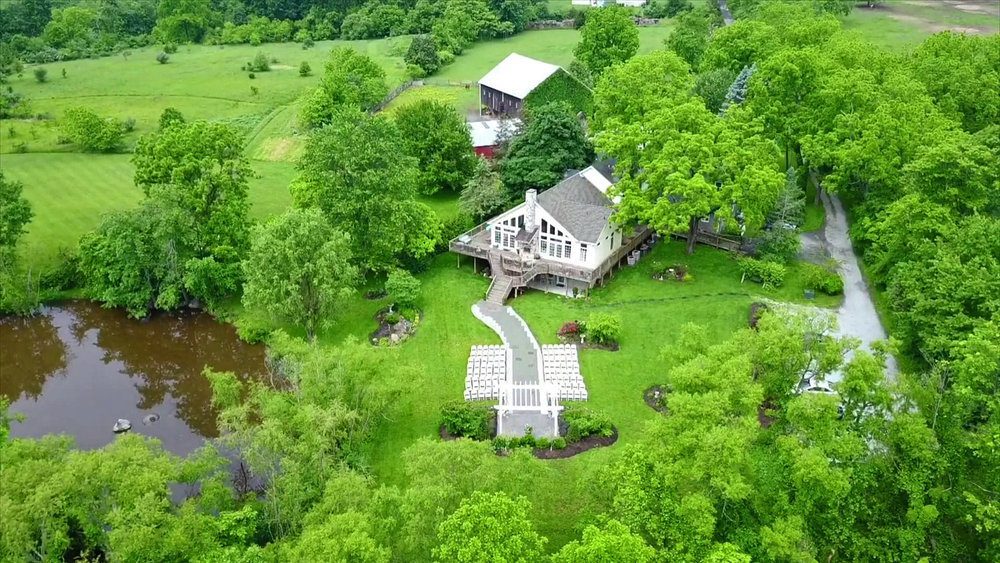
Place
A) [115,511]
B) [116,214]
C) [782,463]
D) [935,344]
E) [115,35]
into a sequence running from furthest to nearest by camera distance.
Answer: [115,35], [116,214], [935,344], [782,463], [115,511]

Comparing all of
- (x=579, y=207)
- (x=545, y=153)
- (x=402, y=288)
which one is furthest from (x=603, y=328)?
(x=545, y=153)

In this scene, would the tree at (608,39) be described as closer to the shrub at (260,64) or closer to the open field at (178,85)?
the open field at (178,85)

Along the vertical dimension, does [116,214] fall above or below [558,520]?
above

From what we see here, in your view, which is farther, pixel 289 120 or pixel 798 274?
pixel 289 120

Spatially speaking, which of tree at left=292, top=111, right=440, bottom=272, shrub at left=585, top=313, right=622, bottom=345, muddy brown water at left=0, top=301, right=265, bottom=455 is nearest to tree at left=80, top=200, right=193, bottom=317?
muddy brown water at left=0, top=301, right=265, bottom=455

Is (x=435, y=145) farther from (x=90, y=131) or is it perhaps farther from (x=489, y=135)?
(x=90, y=131)

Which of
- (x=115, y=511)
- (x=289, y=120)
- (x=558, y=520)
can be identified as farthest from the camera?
(x=289, y=120)

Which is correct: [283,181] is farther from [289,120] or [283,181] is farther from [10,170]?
[10,170]

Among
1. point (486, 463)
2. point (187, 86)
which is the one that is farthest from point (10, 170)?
point (486, 463)
